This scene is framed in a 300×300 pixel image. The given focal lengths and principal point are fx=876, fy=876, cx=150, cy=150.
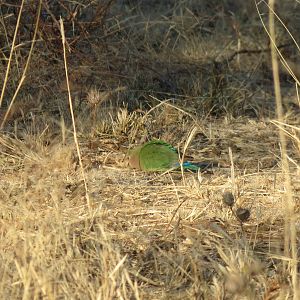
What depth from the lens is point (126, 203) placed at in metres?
3.41

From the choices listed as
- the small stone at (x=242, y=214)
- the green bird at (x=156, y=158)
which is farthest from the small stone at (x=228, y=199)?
the green bird at (x=156, y=158)

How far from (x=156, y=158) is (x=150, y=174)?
0.08m

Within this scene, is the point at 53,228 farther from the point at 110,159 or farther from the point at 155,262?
the point at 110,159

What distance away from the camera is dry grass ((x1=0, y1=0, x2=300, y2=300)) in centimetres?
255

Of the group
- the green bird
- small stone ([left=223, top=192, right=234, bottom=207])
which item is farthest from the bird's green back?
small stone ([left=223, top=192, right=234, bottom=207])

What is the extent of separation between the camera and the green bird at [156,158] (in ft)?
12.5

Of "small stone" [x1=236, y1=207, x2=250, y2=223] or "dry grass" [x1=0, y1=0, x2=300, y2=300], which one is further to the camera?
"small stone" [x1=236, y1=207, x2=250, y2=223]

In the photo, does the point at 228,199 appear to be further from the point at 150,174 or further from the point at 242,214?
the point at 150,174

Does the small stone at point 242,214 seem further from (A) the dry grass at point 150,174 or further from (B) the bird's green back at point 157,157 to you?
(B) the bird's green back at point 157,157

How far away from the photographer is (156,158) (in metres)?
3.84

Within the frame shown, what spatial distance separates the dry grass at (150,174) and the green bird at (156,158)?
0.05 metres

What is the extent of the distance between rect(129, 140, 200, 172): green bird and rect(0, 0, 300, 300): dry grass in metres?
0.05

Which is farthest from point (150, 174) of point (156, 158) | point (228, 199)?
point (228, 199)

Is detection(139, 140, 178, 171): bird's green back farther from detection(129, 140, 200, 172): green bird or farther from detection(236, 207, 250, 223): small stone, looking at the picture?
detection(236, 207, 250, 223): small stone
